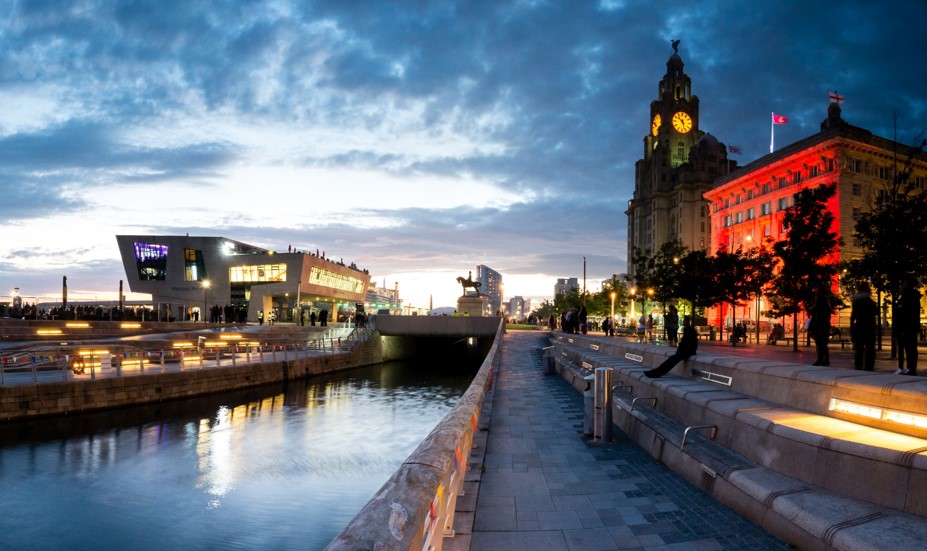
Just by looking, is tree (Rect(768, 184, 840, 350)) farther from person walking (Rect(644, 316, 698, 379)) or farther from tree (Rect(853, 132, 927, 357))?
person walking (Rect(644, 316, 698, 379))

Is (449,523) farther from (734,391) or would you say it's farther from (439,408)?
(439,408)

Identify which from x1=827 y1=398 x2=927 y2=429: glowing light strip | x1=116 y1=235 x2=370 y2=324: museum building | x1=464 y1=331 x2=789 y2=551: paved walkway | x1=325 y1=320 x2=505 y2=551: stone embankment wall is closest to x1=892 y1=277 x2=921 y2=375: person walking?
x1=827 y1=398 x2=927 y2=429: glowing light strip

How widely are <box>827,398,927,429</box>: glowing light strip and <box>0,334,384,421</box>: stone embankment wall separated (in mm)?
24165

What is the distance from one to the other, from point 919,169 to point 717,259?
41.8m

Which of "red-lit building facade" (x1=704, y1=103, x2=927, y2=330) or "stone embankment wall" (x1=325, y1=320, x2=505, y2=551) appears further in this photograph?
"red-lit building facade" (x1=704, y1=103, x2=927, y2=330)

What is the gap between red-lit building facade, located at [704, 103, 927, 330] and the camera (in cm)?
5391

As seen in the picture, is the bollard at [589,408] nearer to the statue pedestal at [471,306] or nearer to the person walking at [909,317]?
the person walking at [909,317]

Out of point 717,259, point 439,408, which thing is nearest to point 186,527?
point 439,408

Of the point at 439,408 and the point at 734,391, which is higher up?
the point at 734,391

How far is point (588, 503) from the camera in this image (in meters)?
5.89

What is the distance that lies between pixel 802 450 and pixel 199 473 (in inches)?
625

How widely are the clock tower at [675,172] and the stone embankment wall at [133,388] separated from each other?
97.4 m

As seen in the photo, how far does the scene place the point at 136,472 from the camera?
51.9 feet

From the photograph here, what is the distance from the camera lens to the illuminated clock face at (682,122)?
419 ft
